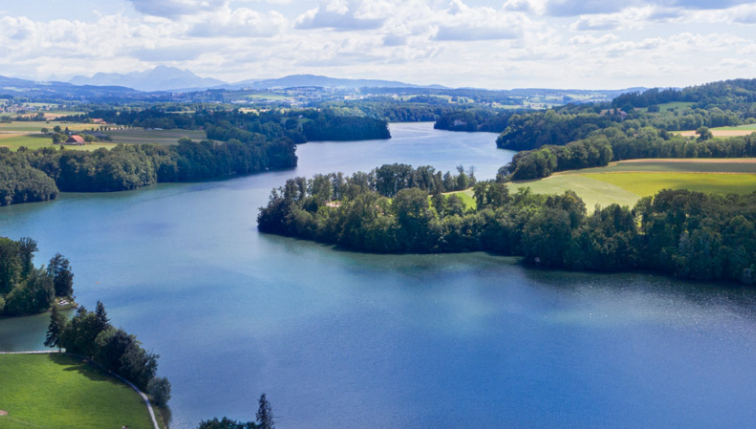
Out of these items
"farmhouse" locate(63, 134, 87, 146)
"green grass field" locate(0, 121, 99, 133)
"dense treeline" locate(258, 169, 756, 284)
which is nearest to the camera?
"dense treeline" locate(258, 169, 756, 284)

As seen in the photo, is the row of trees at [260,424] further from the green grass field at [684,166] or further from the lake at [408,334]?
the green grass field at [684,166]

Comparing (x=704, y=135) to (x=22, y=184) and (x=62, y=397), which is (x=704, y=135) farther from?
(x=22, y=184)

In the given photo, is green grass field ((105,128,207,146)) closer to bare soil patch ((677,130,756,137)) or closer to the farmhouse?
the farmhouse

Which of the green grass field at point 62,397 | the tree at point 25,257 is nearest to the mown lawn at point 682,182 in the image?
the green grass field at point 62,397

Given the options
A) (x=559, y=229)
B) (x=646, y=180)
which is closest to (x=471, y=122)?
(x=646, y=180)

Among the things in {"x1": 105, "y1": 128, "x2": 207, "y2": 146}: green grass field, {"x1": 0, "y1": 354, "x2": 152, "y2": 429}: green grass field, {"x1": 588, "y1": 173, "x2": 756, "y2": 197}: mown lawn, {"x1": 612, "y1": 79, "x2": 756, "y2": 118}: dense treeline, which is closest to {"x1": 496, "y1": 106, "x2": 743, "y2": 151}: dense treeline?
{"x1": 612, "y1": 79, "x2": 756, "y2": 118}: dense treeline

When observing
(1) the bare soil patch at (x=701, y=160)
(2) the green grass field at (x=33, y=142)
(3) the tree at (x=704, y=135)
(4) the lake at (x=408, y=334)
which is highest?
(3) the tree at (x=704, y=135)

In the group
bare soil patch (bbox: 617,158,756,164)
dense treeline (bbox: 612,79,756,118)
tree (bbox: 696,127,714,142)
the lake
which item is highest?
dense treeline (bbox: 612,79,756,118)
